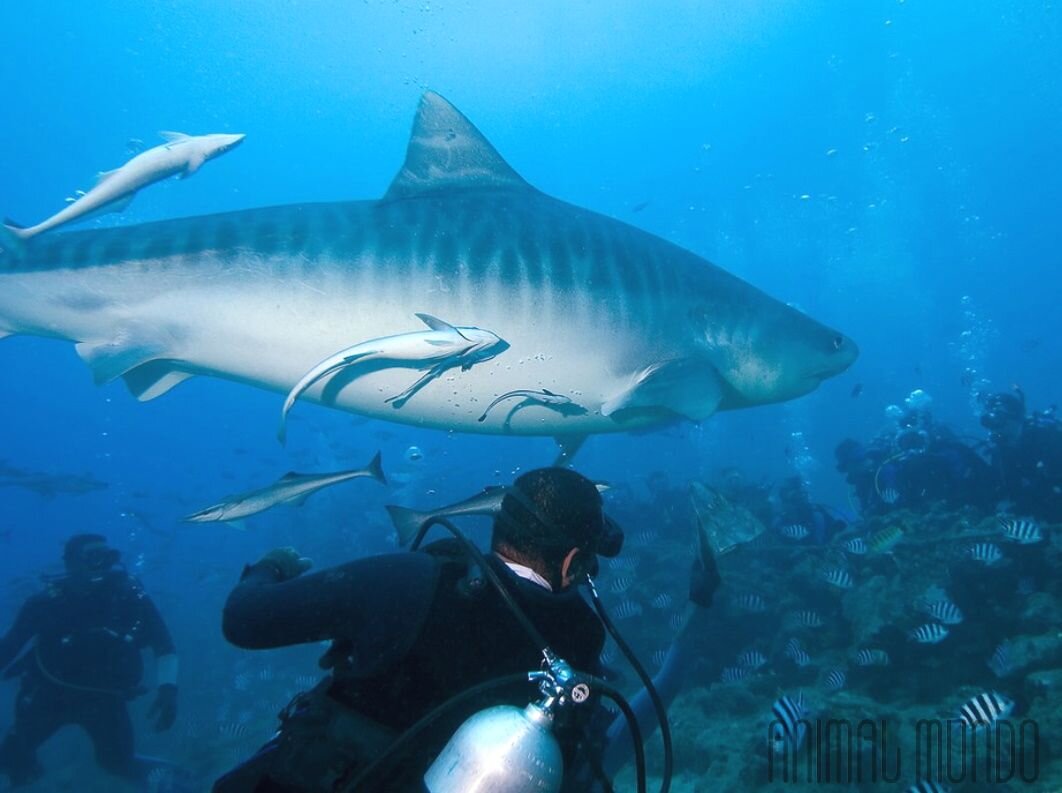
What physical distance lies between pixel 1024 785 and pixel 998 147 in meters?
123

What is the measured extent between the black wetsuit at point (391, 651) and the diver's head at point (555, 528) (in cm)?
11

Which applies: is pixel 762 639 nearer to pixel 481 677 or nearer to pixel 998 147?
pixel 481 677

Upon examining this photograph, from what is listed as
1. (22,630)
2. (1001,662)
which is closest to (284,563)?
(1001,662)

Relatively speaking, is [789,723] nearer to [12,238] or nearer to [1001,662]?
[1001,662]

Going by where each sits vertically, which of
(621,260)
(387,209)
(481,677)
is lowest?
(481,677)

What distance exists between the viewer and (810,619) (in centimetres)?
733

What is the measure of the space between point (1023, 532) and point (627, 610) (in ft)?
17.1

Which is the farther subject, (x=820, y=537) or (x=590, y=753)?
(x=820, y=537)

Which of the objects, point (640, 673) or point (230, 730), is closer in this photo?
point (640, 673)

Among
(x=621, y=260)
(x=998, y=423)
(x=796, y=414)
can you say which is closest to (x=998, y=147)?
(x=796, y=414)

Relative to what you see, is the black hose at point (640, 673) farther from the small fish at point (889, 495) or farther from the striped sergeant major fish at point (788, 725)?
the small fish at point (889, 495)

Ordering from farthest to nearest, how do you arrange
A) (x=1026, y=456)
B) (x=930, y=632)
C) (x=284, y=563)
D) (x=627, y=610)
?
(x=1026, y=456)
(x=627, y=610)
(x=930, y=632)
(x=284, y=563)

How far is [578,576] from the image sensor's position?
2.14 m

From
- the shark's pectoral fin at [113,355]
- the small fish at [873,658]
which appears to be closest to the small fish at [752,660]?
the small fish at [873,658]
